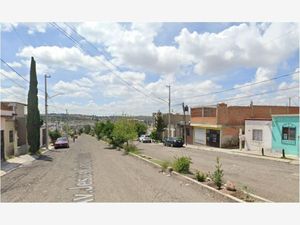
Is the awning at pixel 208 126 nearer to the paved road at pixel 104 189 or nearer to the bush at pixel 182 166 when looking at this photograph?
the bush at pixel 182 166

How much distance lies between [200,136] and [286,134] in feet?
64.8

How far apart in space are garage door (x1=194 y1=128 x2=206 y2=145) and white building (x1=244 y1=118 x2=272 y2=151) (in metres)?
11.9

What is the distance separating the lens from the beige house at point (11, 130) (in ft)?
85.0

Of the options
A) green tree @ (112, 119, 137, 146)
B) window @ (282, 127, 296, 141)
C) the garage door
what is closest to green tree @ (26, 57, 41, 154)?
green tree @ (112, 119, 137, 146)

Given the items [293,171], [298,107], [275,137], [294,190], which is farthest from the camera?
[298,107]

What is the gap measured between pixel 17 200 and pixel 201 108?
38924 mm

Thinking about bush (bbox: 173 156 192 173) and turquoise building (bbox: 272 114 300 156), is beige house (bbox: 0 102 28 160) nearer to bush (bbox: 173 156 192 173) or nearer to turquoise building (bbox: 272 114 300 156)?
bush (bbox: 173 156 192 173)

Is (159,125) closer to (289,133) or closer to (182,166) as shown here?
(289,133)

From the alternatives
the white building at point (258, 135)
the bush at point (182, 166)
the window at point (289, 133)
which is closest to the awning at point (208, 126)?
the white building at point (258, 135)

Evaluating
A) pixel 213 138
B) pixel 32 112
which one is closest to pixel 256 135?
pixel 213 138

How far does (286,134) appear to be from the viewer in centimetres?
2888

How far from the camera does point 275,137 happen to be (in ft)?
99.1
